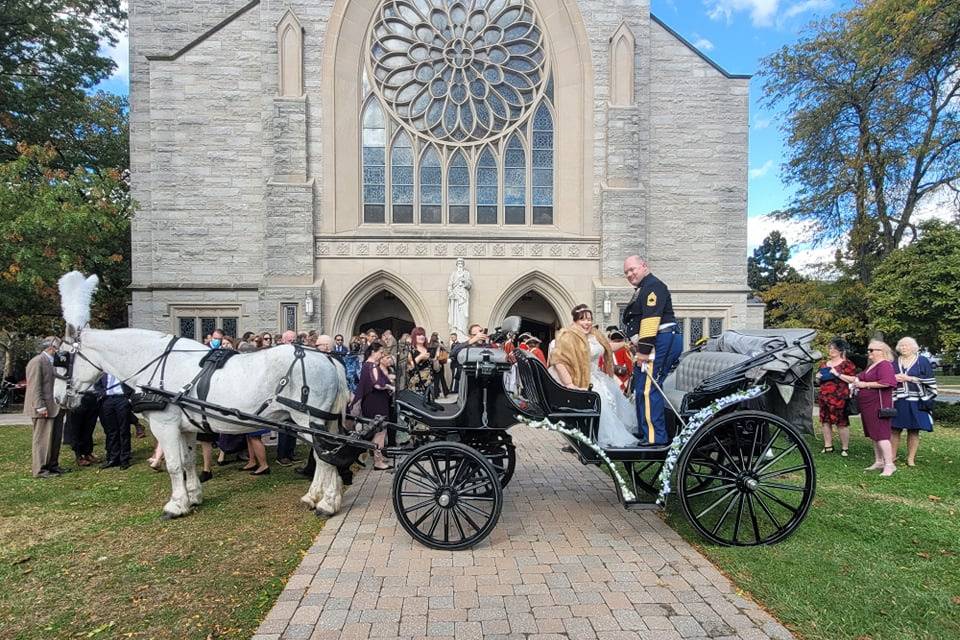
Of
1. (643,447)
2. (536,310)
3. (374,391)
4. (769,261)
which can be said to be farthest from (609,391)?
(769,261)

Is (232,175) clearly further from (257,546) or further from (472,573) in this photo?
(472,573)

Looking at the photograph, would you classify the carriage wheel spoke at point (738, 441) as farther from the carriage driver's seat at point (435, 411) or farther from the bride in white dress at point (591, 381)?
the carriage driver's seat at point (435, 411)

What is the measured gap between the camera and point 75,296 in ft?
16.6

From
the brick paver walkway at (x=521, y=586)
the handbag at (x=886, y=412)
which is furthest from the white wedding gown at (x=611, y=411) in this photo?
the handbag at (x=886, y=412)

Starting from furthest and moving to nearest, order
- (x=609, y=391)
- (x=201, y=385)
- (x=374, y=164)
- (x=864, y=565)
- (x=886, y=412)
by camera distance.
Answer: (x=374, y=164), (x=886, y=412), (x=201, y=385), (x=609, y=391), (x=864, y=565)

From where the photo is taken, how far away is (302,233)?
50.2 feet

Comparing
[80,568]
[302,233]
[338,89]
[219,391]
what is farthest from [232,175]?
[80,568]

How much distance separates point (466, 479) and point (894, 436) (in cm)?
697

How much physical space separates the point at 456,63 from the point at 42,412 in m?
14.8

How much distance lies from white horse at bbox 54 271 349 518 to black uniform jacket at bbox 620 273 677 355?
3.03 metres

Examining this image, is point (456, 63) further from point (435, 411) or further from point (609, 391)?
point (435, 411)

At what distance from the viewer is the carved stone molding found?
51.8 feet

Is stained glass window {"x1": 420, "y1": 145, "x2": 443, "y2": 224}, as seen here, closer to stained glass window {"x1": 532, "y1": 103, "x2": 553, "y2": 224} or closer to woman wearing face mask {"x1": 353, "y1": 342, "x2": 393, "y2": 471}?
stained glass window {"x1": 532, "y1": 103, "x2": 553, "y2": 224}

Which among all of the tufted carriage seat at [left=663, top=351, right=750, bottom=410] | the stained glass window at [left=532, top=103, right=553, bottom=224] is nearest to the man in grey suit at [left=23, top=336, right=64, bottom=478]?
the tufted carriage seat at [left=663, top=351, right=750, bottom=410]
